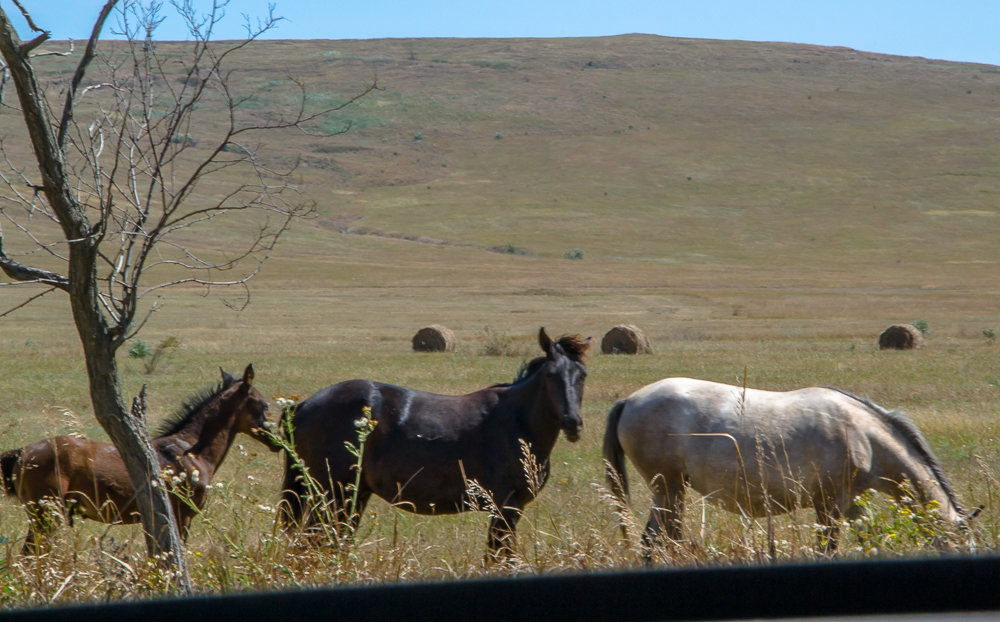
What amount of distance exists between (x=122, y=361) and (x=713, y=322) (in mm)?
25496

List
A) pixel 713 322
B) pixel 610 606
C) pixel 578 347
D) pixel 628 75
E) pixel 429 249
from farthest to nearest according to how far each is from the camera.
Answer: pixel 628 75
pixel 429 249
pixel 713 322
pixel 578 347
pixel 610 606

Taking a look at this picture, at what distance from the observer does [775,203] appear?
375ft

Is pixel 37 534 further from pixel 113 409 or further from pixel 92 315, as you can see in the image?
pixel 92 315

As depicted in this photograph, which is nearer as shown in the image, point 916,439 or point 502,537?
point 502,537

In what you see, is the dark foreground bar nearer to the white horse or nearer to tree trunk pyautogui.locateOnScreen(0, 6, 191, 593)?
tree trunk pyautogui.locateOnScreen(0, 6, 191, 593)

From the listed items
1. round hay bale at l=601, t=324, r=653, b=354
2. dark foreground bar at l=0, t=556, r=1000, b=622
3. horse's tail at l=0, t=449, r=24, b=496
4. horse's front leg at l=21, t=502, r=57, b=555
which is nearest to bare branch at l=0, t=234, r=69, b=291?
horse's front leg at l=21, t=502, r=57, b=555

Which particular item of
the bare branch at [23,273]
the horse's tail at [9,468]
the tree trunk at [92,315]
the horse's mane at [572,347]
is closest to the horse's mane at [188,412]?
the horse's tail at [9,468]

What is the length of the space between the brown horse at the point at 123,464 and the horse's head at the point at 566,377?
194 cm

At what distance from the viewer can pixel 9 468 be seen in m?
6.77

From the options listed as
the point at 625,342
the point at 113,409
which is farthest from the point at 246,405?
the point at 625,342

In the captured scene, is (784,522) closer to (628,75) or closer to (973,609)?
Answer: (973,609)

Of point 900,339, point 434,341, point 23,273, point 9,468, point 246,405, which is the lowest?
point 434,341

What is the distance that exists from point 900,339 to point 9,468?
26.6 meters

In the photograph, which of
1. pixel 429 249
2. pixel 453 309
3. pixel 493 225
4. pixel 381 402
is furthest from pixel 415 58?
pixel 381 402
